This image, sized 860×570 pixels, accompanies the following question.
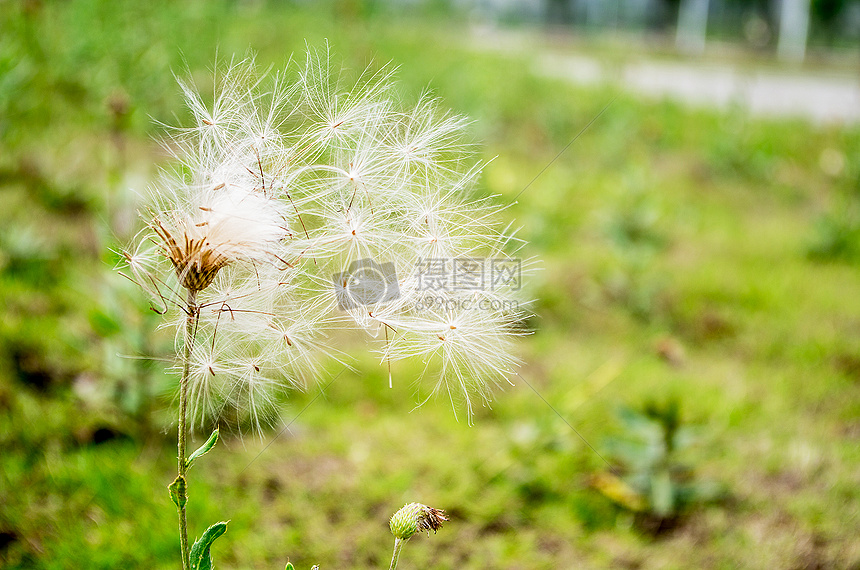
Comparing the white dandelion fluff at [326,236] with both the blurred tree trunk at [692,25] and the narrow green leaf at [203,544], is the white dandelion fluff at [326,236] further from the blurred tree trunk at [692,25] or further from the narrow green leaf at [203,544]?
the blurred tree trunk at [692,25]

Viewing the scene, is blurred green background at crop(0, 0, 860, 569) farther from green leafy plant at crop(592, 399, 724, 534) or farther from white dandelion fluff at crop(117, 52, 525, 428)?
white dandelion fluff at crop(117, 52, 525, 428)

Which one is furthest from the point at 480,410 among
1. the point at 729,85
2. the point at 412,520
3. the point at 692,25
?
the point at 692,25

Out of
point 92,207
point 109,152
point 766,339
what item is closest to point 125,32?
point 109,152

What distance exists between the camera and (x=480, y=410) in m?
2.50

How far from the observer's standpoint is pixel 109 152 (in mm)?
3664

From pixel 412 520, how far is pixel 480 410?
1.60 meters

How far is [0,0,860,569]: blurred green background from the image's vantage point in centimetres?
172

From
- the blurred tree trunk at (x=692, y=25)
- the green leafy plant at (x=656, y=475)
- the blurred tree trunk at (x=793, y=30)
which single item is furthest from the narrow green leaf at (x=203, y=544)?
the blurred tree trunk at (x=692, y=25)

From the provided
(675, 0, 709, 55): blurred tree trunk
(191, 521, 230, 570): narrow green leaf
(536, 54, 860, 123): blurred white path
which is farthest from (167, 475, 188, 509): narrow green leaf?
(675, 0, 709, 55): blurred tree trunk

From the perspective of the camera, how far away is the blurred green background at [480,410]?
5.65ft

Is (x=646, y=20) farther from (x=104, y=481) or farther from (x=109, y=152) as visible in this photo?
(x=104, y=481)

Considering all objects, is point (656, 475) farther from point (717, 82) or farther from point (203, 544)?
point (717, 82)

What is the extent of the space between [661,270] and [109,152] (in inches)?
132

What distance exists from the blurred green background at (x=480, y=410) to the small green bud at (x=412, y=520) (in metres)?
0.32
